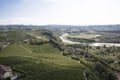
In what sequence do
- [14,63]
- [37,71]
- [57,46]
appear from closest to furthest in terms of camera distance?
[37,71]
[14,63]
[57,46]

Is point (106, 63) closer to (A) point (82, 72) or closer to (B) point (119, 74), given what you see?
(B) point (119, 74)

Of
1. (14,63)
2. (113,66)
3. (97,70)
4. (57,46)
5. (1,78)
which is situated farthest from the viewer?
(57,46)

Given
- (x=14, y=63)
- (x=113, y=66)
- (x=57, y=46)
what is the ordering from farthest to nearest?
(x=57, y=46)
(x=113, y=66)
(x=14, y=63)

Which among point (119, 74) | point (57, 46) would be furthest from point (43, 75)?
point (57, 46)

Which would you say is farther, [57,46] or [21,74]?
[57,46]

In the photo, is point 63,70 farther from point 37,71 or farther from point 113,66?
point 113,66

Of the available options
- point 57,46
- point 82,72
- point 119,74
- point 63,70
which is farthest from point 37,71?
point 57,46

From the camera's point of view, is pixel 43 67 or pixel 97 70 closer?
pixel 43 67

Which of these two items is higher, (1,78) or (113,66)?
(1,78)

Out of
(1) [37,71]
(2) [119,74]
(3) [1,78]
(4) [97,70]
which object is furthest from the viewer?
(2) [119,74]
